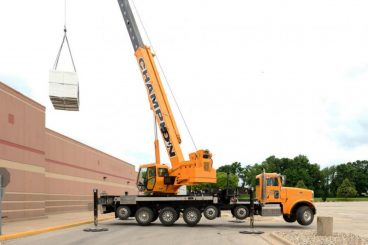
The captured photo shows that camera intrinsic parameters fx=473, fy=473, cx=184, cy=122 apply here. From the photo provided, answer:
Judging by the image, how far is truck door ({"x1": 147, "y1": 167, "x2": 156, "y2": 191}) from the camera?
24.5m

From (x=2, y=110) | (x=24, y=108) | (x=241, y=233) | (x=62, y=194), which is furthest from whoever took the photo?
(x=62, y=194)

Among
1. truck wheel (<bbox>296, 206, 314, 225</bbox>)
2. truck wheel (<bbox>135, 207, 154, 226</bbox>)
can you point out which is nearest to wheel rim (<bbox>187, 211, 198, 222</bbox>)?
truck wheel (<bbox>135, 207, 154, 226</bbox>)

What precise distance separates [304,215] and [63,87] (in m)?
13.4

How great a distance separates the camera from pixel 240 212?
2372cm

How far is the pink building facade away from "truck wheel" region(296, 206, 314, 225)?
14016 mm

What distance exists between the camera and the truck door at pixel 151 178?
2452 cm

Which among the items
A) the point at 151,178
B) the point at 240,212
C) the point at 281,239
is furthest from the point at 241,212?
the point at 281,239

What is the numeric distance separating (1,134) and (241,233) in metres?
13.1

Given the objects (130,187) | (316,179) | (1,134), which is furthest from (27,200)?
(316,179)

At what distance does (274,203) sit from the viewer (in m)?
23.8

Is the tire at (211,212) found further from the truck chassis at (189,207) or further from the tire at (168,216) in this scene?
the tire at (168,216)

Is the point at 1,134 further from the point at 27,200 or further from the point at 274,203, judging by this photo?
the point at 274,203

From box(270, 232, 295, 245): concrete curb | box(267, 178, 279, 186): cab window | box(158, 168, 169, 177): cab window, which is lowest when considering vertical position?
box(270, 232, 295, 245): concrete curb

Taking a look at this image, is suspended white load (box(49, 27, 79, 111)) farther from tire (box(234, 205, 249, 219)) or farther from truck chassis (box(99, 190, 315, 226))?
tire (box(234, 205, 249, 219))
